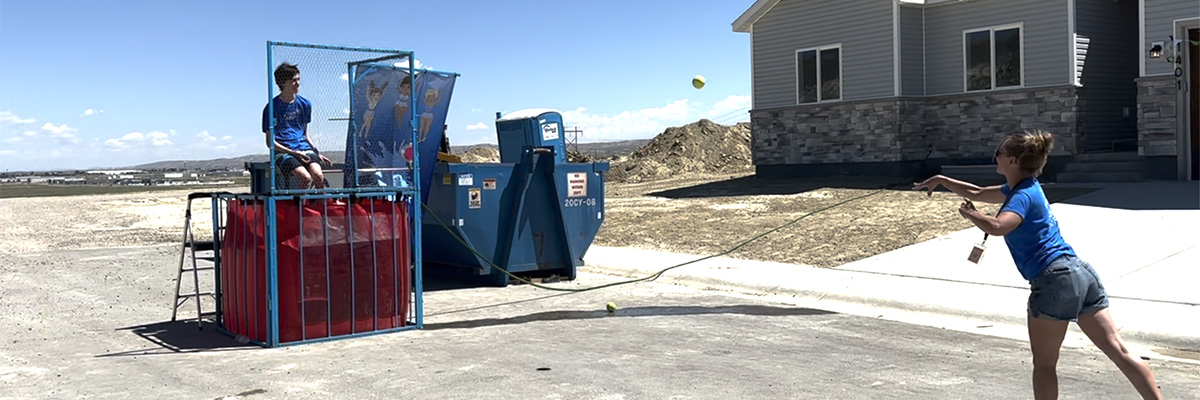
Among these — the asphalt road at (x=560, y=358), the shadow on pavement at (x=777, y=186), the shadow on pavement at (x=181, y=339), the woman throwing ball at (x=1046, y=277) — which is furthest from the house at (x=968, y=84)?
the shadow on pavement at (x=181, y=339)

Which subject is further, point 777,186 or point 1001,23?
point 777,186

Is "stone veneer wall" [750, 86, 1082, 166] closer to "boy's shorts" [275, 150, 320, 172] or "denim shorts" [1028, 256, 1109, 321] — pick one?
"boy's shorts" [275, 150, 320, 172]

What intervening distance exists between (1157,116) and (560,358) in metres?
14.9

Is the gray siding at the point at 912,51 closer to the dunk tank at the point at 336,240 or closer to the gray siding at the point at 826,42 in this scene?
the gray siding at the point at 826,42

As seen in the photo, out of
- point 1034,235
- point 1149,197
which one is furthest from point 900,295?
point 1149,197

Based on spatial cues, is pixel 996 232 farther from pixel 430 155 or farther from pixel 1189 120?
pixel 1189 120

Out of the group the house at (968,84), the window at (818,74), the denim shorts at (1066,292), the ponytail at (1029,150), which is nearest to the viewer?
the denim shorts at (1066,292)

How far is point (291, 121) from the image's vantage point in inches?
337

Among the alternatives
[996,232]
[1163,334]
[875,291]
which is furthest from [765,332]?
[996,232]

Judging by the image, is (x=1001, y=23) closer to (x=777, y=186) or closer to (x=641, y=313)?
(x=777, y=186)

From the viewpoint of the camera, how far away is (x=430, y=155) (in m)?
11.1

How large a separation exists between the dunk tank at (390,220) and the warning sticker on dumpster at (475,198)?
0.02 m

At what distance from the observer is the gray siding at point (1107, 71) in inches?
772

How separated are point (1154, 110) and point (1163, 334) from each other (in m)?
11.8
